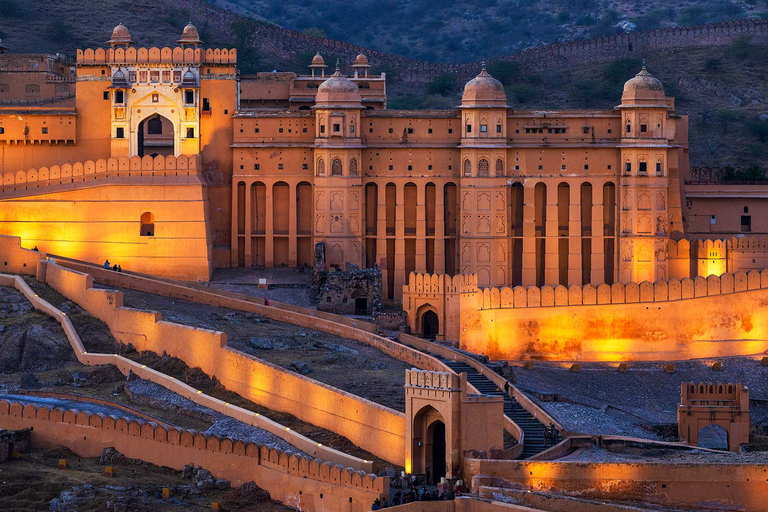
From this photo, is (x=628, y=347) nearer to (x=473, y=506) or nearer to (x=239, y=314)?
(x=239, y=314)

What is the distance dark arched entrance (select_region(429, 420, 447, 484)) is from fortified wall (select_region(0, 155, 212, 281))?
21473mm

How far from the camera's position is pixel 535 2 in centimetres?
14250

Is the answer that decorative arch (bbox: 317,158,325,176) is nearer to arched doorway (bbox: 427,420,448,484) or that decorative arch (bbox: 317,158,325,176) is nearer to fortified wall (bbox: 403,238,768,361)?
fortified wall (bbox: 403,238,768,361)


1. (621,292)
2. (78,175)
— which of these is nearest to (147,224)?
(78,175)

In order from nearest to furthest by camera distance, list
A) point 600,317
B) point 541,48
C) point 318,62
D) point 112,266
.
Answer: point 600,317
point 112,266
point 318,62
point 541,48

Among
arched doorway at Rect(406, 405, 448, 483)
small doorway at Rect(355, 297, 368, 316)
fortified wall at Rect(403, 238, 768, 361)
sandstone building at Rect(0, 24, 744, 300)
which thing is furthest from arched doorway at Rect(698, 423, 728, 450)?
small doorway at Rect(355, 297, 368, 316)

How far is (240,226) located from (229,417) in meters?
19.7

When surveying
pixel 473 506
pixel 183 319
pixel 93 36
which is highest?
pixel 93 36

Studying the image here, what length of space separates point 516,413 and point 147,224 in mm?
20155

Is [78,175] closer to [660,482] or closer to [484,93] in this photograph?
[484,93]

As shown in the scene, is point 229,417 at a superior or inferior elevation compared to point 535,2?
inferior

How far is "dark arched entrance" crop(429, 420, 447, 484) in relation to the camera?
5094cm

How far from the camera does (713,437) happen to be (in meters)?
62.7

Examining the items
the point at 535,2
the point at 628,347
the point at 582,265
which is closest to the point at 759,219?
the point at 582,265
